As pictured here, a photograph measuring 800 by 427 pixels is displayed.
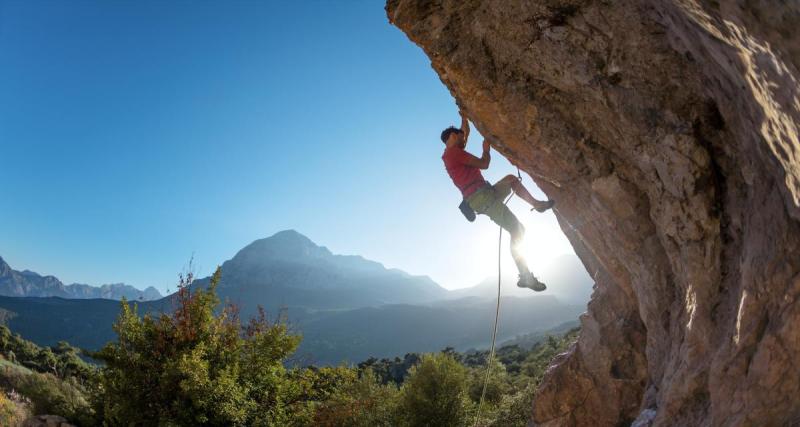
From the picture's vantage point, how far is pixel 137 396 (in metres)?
11.3

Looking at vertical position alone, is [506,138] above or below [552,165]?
above

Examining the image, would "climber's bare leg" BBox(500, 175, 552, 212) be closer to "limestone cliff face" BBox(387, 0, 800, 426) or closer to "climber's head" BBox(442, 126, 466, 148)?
"limestone cliff face" BBox(387, 0, 800, 426)

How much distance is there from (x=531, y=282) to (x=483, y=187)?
215 cm

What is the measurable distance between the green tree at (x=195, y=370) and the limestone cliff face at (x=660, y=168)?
26.1 ft

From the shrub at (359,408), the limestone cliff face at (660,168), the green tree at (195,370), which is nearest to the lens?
the limestone cliff face at (660,168)

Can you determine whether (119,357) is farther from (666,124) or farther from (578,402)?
(666,124)

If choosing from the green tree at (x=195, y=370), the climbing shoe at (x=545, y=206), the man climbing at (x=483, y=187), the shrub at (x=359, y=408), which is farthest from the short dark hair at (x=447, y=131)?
the shrub at (x=359, y=408)

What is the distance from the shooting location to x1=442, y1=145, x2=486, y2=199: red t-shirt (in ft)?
25.5

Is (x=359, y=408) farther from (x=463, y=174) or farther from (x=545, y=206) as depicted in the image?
(x=545, y=206)

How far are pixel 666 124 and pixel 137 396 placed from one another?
13544 mm

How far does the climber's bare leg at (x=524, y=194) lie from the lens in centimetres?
740

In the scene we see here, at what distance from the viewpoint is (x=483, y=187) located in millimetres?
7805

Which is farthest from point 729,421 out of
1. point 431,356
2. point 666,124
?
point 431,356

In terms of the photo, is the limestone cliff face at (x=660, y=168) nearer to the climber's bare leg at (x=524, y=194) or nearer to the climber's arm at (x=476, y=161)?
the climber's bare leg at (x=524, y=194)
